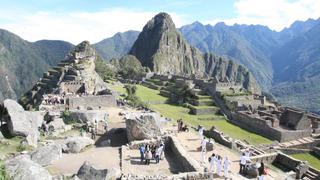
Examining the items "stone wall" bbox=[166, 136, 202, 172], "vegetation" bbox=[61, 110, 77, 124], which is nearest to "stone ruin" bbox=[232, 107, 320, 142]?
"vegetation" bbox=[61, 110, 77, 124]

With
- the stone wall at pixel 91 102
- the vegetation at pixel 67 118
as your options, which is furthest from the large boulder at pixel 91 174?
the stone wall at pixel 91 102

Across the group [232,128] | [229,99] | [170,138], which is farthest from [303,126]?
[170,138]

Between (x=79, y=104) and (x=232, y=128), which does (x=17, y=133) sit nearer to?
(x=79, y=104)

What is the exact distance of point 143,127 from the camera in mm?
29812

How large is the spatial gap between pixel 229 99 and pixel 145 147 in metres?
61.2

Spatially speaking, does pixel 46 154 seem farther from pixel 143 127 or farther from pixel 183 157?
pixel 183 157

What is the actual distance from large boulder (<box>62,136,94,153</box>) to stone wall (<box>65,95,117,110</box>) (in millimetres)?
14380

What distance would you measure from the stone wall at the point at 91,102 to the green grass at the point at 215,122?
20.4 meters

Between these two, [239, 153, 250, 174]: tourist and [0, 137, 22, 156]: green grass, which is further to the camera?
[0, 137, 22, 156]: green grass

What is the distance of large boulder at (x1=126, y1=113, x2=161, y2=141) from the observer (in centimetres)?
2978

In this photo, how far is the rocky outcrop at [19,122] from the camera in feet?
92.7

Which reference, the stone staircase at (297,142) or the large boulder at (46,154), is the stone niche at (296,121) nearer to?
the stone staircase at (297,142)

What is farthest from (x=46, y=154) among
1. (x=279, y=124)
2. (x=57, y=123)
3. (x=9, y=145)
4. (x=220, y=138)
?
(x=279, y=124)

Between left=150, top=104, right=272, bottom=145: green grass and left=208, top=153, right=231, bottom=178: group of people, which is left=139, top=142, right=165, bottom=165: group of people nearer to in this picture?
left=208, top=153, right=231, bottom=178: group of people
